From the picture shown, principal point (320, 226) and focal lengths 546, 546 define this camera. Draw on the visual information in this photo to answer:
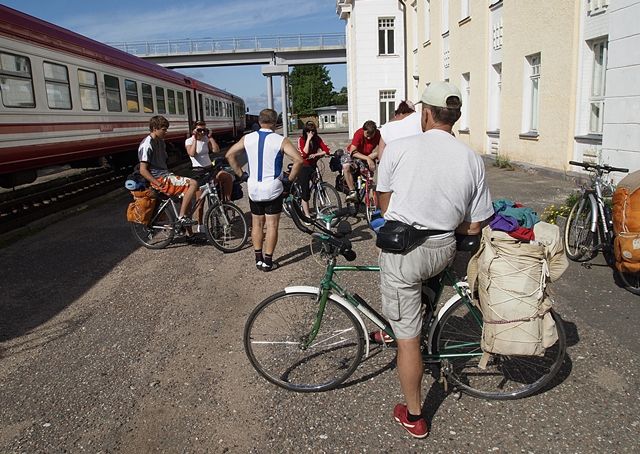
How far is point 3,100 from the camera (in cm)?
842

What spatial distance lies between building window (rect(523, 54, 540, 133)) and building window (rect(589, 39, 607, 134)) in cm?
238

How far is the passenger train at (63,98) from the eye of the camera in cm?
873

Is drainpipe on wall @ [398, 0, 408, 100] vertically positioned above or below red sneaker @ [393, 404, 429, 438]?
above

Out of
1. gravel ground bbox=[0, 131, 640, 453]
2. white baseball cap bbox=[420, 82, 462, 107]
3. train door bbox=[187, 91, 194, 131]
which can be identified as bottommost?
gravel ground bbox=[0, 131, 640, 453]

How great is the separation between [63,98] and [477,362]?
9.62m

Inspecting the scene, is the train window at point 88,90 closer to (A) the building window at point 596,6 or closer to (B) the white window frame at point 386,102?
(A) the building window at point 596,6

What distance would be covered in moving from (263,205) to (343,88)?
115 m

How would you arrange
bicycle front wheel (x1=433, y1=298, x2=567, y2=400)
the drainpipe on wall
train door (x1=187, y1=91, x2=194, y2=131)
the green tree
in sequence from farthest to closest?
the green tree < the drainpipe on wall < train door (x1=187, y1=91, x2=194, y2=131) < bicycle front wheel (x1=433, y1=298, x2=567, y2=400)

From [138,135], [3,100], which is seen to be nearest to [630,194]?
[3,100]

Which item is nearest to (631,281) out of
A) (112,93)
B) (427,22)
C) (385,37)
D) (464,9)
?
(112,93)

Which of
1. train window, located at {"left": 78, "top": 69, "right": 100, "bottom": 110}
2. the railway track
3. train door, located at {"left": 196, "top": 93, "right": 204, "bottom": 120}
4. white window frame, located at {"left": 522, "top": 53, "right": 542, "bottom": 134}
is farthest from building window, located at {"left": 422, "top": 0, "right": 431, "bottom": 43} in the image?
train window, located at {"left": 78, "top": 69, "right": 100, "bottom": 110}

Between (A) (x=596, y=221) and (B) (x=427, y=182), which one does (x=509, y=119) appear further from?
(B) (x=427, y=182)

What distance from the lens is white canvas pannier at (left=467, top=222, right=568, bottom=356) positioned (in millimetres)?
2955

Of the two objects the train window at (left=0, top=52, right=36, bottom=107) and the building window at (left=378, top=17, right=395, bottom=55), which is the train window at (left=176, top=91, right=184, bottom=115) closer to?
the train window at (left=0, top=52, right=36, bottom=107)
